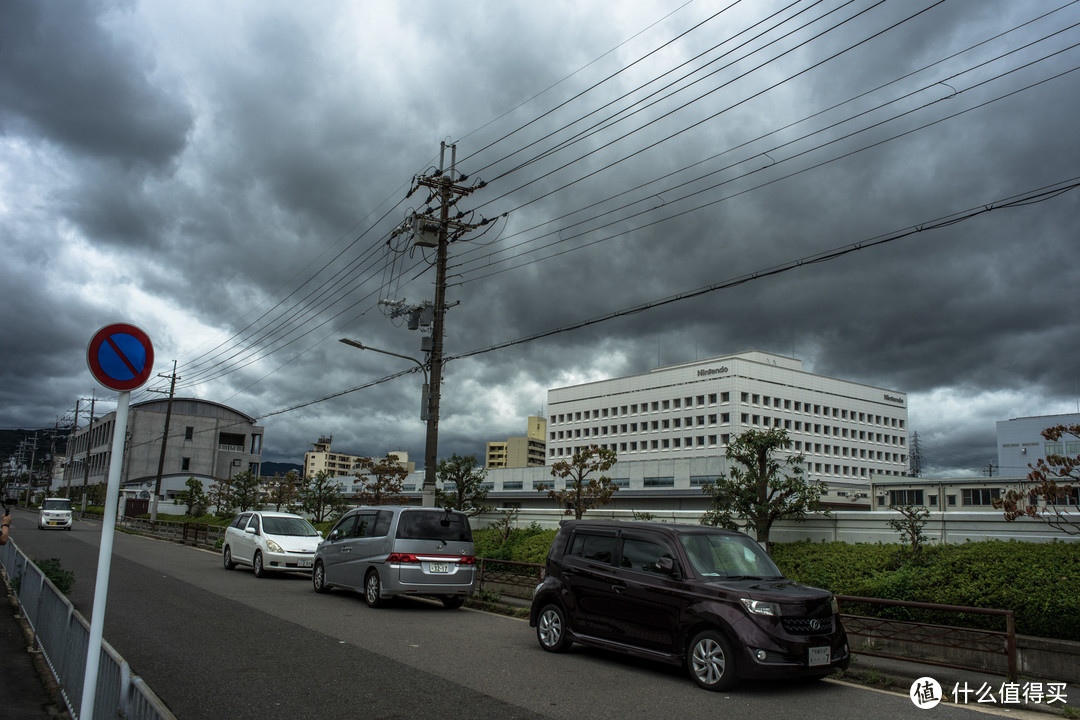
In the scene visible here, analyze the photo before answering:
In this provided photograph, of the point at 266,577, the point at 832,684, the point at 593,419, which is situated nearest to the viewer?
the point at 832,684

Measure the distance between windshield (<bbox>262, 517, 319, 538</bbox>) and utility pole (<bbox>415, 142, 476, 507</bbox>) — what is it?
171 inches

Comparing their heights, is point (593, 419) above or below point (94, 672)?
above

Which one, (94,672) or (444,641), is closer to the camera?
(94,672)

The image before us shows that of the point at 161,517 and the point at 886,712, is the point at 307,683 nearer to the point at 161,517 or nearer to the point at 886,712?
the point at 886,712

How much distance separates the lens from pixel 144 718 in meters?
4.10

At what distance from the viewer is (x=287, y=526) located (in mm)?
21578

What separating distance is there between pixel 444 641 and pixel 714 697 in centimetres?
434

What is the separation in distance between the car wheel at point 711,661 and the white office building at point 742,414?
10043cm

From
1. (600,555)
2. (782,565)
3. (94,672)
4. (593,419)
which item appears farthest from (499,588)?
(593,419)

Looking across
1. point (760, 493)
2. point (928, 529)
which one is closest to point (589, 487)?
point (760, 493)

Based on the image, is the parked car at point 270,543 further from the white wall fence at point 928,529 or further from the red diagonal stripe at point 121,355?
the red diagonal stripe at point 121,355

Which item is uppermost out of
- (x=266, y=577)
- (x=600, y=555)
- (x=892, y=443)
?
(x=892, y=443)

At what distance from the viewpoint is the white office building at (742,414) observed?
115 meters

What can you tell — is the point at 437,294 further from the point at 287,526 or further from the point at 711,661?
the point at 711,661
